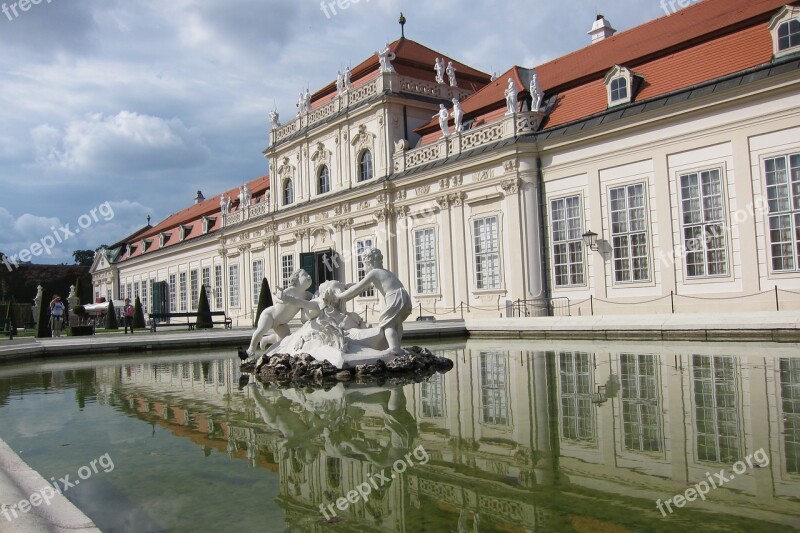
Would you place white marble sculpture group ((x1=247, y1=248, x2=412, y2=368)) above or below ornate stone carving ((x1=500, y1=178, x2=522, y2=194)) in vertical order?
below

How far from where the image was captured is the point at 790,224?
647 inches

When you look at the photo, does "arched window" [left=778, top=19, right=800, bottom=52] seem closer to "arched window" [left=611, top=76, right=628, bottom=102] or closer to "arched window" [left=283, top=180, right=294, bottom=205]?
"arched window" [left=611, top=76, right=628, bottom=102]

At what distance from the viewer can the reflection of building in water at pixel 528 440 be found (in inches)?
142

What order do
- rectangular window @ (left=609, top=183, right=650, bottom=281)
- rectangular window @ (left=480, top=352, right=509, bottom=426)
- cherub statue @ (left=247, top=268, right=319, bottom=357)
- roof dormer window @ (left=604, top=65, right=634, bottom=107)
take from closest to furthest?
rectangular window @ (left=480, top=352, right=509, bottom=426)
cherub statue @ (left=247, top=268, right=319, bottom=357)
rectangular window @ (left=609, top=183, right=650, bottom=281)
roof dormer window @ (left=604, top=65, right=634, bottom=107)

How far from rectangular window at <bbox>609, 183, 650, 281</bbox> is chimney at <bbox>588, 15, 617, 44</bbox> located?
1073 centimetres

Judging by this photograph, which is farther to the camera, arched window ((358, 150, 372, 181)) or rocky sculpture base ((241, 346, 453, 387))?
arched window ((358, 150, 372, 181))

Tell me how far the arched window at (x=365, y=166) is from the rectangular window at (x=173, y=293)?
24.2 meters

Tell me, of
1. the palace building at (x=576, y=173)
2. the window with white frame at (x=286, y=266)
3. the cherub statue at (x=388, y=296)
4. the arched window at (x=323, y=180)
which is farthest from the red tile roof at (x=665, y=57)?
the window with white frame at (x=286, y=266)

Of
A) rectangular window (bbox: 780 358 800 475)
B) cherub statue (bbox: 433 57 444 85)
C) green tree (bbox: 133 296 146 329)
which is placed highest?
cherub statue (bbox: 433 57 444 85)

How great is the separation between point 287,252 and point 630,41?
20890 millimetres

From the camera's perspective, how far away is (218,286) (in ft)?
143

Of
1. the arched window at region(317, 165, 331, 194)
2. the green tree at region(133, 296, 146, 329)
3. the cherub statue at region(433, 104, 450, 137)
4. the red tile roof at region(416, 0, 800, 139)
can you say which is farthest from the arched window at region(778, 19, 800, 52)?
the green tree at region(133, 296, 146, 329)

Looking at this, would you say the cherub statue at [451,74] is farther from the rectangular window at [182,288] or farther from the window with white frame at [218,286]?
the rectangular window at [182,288]

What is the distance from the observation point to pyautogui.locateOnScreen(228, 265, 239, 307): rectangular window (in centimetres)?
4141
